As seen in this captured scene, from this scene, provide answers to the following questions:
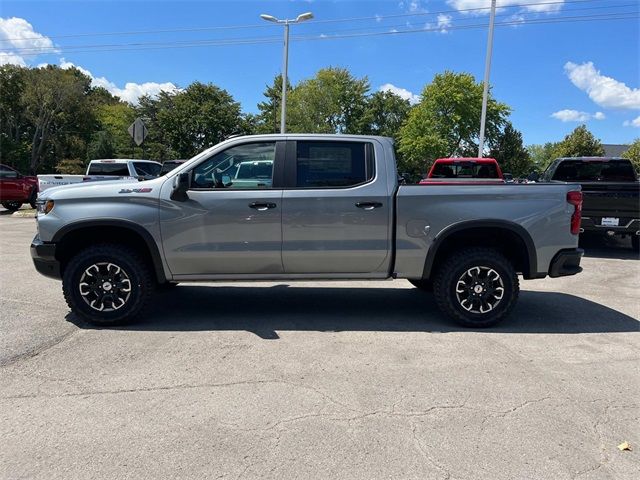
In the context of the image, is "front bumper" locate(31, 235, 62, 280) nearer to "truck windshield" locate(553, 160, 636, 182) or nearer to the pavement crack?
the pavement crack

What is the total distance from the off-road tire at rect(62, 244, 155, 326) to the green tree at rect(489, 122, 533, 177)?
54.9 meters

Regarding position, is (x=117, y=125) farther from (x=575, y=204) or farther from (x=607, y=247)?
(x=575, y=204)

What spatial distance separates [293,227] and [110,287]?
200cm

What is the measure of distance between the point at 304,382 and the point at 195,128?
45.4 meters

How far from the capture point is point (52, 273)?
514 centimetres

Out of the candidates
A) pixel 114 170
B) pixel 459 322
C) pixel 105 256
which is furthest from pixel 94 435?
pixel 114 170

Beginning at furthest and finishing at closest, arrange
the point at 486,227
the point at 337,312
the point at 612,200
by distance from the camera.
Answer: the point at 612,200 → the point at 337,312 → the point at 486,227

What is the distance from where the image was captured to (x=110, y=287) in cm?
512

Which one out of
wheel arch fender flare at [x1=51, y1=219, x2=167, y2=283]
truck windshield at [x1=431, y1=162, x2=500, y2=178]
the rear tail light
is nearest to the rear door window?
wheel arch fender flare at [x1=51, y1=219, x2=167, y2=283]

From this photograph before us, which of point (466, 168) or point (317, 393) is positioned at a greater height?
point (466, 168)

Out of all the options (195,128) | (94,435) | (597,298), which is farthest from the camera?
(195,128)

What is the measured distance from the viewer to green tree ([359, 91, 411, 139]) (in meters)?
59.9

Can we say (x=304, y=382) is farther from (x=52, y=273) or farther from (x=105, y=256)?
(x=52, y=273)

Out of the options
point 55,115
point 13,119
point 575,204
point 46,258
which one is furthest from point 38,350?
point 13,119
